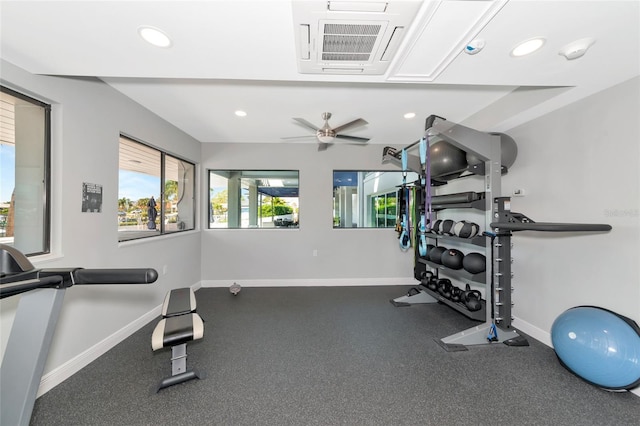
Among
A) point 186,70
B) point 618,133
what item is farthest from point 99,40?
point 618,133

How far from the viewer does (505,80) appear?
1936mm

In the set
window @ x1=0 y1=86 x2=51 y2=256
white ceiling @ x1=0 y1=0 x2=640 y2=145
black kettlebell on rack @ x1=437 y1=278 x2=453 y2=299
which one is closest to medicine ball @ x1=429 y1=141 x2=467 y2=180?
white ceiling @ x1=0 y1=0 x2=640 y2=145

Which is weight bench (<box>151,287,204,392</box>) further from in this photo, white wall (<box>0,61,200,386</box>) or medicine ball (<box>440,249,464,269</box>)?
medicine ball (<box>440,249,464,269</box>)

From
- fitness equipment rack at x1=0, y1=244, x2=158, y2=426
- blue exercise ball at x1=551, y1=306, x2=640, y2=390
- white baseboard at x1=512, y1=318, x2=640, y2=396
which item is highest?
fitness equipment rack at x1=0, y1=244, x2=158, y2=426

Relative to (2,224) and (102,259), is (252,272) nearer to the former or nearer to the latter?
(102,259)

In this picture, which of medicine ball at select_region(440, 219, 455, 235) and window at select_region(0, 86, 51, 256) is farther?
medicine ball at select_region(440, 219, 455, 235)

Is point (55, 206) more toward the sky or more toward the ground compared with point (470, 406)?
more toward the sky

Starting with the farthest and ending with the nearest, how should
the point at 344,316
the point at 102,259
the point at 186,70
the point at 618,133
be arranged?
the point at 344,316 < the point at 102,259 < the point at 618,133 < the point at 186,70

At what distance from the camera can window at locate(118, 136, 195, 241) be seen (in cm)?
273

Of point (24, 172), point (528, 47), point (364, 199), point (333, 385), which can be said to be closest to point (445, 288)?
point (333, 385)

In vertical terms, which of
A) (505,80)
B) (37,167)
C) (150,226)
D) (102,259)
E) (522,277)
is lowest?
(522,277)

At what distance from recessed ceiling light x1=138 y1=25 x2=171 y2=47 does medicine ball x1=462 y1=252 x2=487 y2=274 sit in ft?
10.6

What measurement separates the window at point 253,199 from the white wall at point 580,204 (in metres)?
3.30

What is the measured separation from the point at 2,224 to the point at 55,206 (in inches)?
11.8
